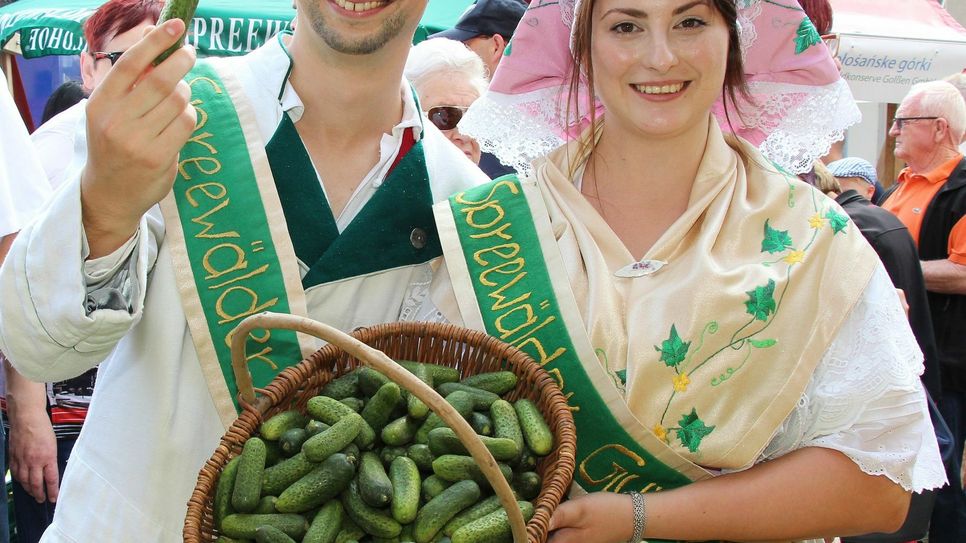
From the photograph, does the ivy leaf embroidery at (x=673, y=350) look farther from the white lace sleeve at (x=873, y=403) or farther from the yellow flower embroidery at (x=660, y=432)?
the white lace sleeve at (x=873, y=403)

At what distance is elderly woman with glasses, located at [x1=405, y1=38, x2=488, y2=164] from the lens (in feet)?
13.0

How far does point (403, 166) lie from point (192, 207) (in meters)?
0.51

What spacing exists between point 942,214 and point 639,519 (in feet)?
13.9

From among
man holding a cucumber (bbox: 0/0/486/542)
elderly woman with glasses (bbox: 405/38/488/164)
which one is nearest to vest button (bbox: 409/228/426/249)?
man holding a cucumber (bbox: 0/0/486/542)

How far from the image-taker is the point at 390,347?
2094 mm

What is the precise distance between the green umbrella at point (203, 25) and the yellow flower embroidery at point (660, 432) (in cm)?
471

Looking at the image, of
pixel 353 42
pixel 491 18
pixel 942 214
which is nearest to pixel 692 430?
pixel 353 42

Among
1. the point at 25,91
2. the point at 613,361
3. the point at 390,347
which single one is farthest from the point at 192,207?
the point at 25,91

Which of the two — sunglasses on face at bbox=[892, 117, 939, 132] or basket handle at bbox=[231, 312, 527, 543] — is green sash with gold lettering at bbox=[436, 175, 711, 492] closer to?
basket handle at bbox=[231, 312, 527, 543]

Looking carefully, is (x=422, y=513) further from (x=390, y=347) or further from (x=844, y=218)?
(x=844, y=218)

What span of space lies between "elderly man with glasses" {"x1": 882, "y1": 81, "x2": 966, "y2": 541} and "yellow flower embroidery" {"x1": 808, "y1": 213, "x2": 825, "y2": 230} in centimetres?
317

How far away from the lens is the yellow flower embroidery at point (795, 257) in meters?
2.12

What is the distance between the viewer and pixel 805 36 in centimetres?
238

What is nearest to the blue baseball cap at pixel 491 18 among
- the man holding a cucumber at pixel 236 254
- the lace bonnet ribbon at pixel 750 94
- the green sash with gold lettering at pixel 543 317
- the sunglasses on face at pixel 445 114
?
the sunglasses on face at pixel 445 114
